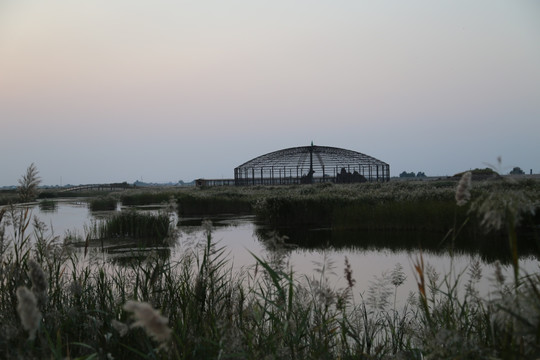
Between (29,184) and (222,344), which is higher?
(29,184)

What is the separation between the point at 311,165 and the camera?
5241cm

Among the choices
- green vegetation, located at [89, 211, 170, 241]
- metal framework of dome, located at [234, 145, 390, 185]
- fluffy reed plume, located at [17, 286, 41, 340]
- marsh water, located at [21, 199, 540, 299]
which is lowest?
marsh water, located at [21, 199, 540, 299]

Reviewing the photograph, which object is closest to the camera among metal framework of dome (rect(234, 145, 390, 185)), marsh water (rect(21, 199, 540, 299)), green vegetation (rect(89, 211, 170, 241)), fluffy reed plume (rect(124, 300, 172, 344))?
fluffy reed plume (rect(124, 300, 172, 344))

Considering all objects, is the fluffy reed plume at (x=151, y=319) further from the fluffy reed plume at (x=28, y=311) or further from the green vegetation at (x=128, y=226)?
the green vegetation at (x=128, y=226)

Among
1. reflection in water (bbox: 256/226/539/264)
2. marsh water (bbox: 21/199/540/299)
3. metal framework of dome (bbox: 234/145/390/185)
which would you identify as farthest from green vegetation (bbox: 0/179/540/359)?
metal framework of dome (bbox: 234/145/390/185)

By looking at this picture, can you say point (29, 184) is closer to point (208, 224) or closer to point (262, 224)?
point (208, 224)

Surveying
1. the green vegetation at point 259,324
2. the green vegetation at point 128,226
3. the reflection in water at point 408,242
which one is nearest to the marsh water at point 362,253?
the reflection in water at point 408,242

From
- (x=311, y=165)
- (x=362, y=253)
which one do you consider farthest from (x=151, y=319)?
(x=311, y=165)

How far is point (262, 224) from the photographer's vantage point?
20.3 meters

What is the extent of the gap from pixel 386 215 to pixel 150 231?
7721 mm

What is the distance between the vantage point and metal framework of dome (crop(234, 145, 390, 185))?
53.6 metres

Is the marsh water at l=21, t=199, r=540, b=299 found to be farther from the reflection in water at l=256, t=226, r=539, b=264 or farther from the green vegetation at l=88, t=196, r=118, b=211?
the green vegetation at l=88, t=196, r=118, b=211

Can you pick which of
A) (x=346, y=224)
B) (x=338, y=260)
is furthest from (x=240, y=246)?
(x=346, y=224)

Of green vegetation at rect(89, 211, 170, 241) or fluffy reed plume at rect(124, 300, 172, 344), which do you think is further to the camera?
green vegetation at rect(89, 211, 170, 241)
